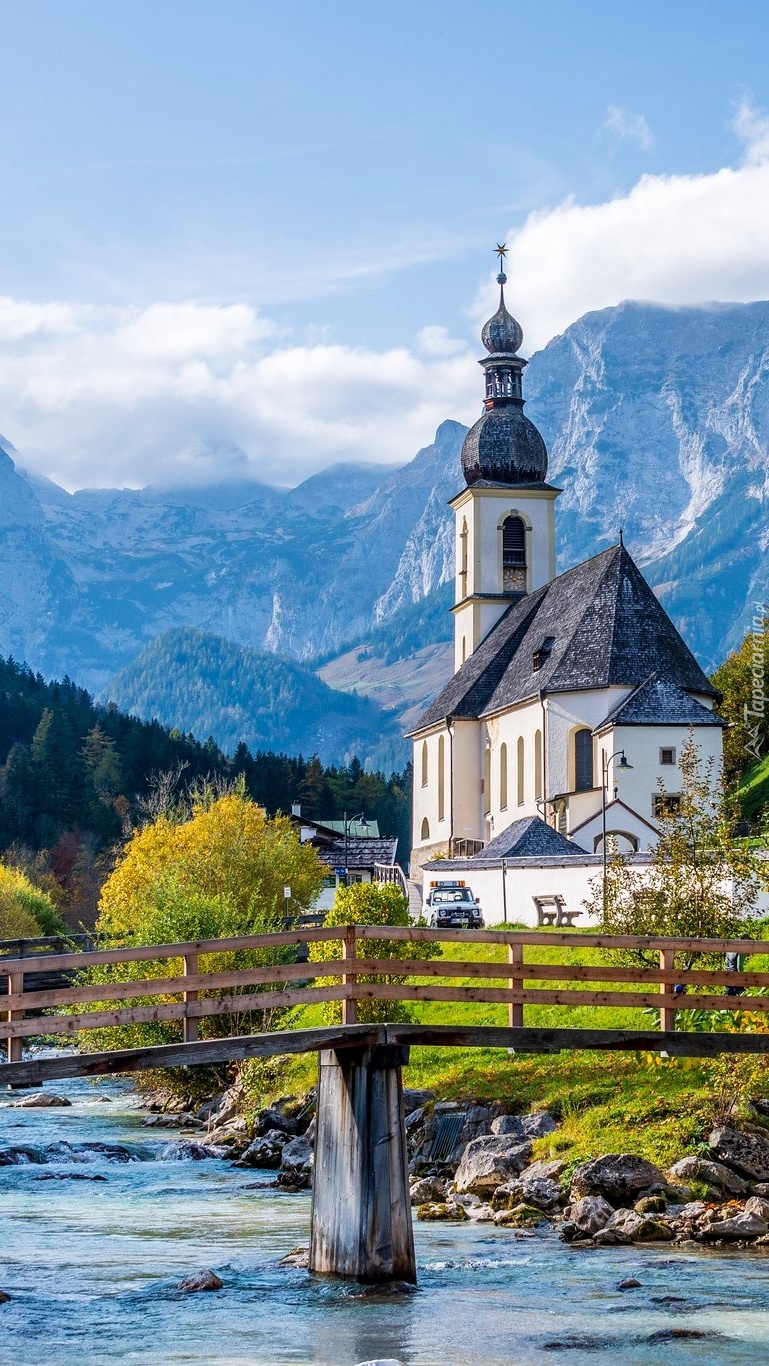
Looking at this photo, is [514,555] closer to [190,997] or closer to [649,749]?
[649,749]

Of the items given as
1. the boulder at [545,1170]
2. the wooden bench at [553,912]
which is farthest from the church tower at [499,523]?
the boulder at [545,1170]

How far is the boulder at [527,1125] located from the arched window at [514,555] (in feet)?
235

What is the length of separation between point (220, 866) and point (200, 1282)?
33.9 m

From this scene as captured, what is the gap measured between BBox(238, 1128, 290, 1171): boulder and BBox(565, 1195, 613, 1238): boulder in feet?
29.4

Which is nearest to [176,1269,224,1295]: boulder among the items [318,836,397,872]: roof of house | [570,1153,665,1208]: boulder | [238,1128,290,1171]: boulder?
[570,1153,665,1208]: boulder

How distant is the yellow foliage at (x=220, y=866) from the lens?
52062mm

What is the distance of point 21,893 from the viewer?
290ft

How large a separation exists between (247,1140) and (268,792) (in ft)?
417

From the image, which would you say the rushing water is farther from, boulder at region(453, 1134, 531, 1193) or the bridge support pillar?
boulder at region(453, 1134, 531, 1193)

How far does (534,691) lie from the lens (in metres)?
79.1

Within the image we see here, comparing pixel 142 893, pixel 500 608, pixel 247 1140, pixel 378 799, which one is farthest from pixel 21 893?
pixel 378 799

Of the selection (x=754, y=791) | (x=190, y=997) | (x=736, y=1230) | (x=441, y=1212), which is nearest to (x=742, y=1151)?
(x=736, y=1230)

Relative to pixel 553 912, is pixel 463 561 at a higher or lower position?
higher

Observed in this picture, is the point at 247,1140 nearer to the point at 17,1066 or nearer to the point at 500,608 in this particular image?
the point at 17,1066
